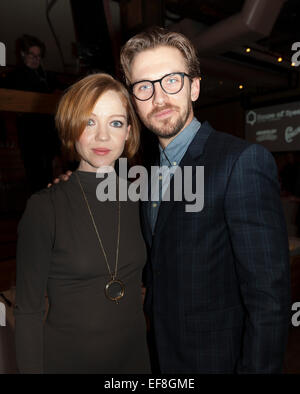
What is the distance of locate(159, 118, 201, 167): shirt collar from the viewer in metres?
1.31

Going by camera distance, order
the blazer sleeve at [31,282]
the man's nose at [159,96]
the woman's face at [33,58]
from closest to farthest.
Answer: the blazer sleeve at [31,282] → the man's nose at [159,96] → the woman's face at [33,58]

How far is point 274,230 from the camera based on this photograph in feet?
3.39

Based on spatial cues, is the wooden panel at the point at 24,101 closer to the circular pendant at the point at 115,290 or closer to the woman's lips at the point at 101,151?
the woman's lips at the point at 101,151

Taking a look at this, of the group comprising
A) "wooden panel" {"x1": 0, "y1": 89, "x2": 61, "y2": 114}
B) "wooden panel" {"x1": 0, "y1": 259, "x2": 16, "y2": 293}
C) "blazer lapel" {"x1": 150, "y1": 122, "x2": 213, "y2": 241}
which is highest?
"wooden panel" {"x1": 0, "y1": 89, "x2": 61, "y2": 114}

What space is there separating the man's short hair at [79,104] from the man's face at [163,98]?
11 centimetres

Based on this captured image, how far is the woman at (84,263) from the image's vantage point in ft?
3.85

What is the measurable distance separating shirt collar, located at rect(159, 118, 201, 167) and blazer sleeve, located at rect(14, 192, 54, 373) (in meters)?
0.61

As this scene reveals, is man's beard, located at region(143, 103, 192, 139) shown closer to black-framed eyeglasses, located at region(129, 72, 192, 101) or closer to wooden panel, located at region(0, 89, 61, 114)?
black-framed eyeglasses, located at region(129, 72, 192, 101)

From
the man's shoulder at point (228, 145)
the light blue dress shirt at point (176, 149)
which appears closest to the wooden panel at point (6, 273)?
the light blue dress shirt at point (176, 149)

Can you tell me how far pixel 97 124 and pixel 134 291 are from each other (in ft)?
2.61

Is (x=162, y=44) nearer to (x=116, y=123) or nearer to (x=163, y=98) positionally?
(x=163, y=98)

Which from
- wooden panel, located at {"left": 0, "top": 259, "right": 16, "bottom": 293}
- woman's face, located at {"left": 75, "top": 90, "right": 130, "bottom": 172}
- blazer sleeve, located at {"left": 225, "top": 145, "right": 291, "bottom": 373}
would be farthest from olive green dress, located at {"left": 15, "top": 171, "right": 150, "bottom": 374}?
wooden panel, located at {"left": 0, "top": 259, "right": 16, "bottom": 293}

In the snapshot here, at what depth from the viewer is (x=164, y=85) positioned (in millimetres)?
1282

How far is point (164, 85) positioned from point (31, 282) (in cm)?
100
